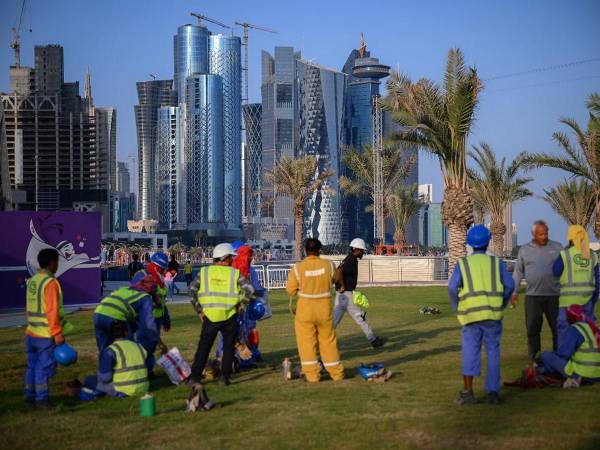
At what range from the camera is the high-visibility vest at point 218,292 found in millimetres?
10078

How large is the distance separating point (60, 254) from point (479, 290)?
19.5 meters

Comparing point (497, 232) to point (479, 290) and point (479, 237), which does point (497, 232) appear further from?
point (479, 290)

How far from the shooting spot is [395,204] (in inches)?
2432

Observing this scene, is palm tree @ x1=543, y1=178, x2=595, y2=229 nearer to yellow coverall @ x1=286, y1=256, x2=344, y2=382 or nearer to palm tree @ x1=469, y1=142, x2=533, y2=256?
palm tree @ x1=469, y1=142, x2=533, y2=256

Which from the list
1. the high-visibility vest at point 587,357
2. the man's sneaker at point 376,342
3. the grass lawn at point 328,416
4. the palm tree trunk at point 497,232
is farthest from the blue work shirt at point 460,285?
the palm tree trunk at point 497,232

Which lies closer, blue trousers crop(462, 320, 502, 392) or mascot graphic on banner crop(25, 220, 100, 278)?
blue trousers crop(462, 320, 502, 392)

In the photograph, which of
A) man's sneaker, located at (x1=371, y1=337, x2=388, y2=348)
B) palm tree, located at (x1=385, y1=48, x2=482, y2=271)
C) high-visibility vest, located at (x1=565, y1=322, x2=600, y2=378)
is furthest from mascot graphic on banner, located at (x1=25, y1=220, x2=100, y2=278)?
high-visibility vest, located at (x1=565, y1=322, x2=600, y2=378)

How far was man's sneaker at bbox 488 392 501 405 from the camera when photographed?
28.6ft

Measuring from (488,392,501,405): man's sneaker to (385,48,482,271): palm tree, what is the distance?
2150 cm

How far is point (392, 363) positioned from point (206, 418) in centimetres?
452

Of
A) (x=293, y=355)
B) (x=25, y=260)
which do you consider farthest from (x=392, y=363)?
(x=25, y=260)

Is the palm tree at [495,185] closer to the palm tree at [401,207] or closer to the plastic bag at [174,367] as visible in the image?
the palm tree at [401,207]

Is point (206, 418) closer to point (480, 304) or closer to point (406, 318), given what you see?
point (480, 304)

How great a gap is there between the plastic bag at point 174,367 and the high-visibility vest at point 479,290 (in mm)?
3703
